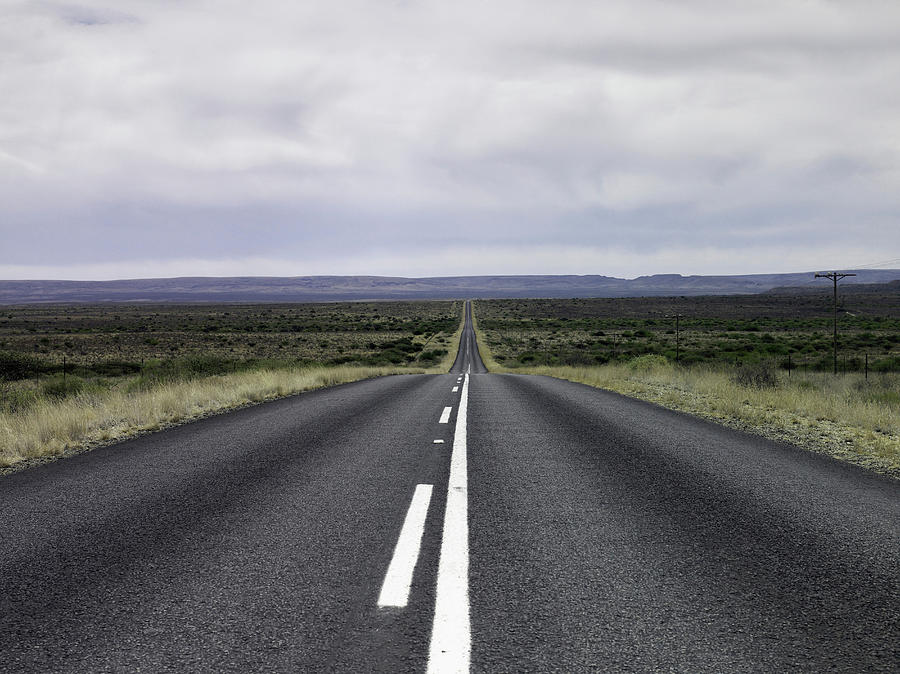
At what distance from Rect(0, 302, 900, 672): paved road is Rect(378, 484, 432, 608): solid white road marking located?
0.08 ft

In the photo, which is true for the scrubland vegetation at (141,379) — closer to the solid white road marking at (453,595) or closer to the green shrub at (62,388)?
the green shrub at (62,388)

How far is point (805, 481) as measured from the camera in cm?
612

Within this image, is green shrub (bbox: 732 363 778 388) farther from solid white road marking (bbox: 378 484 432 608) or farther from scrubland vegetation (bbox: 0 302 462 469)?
solid white road marking (bbox: 378 484 432 608)

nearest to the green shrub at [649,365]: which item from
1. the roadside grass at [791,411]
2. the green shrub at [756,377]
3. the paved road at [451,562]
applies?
the roadside grass at [791,411]

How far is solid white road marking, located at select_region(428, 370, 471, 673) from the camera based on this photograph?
8.95 feet

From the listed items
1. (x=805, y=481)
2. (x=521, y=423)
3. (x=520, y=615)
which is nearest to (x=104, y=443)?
(x=521, y=423)

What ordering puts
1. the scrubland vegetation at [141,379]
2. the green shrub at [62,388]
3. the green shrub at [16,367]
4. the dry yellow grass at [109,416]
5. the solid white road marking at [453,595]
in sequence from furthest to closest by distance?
the green shrub at [16,367] → the green shrub at [62,388] → the scrubland vegetation at [141,379] → the dry yellow grass at [109,416] → the solid white road marking at [453,595]

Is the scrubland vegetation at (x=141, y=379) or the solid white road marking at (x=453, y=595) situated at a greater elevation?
the solid white road marking at (x=453, y=595)

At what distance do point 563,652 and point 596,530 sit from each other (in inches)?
73.2

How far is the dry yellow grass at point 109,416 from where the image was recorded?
26.6ft

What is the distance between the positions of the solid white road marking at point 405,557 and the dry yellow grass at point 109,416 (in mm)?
5657

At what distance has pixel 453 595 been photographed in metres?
3.36

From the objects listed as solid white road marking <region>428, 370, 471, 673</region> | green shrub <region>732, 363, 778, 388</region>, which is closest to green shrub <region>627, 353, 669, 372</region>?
green shrub <region>732, 363, 778, 388</region>

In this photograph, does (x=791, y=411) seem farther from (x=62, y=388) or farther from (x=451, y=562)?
(x=62, y=388)
